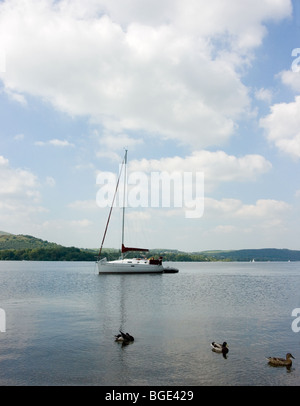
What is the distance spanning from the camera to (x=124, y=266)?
9331 cm

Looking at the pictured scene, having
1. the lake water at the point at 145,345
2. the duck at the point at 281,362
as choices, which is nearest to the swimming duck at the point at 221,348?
the lake water at the point at 145,345

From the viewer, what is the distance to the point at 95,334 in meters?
28.7

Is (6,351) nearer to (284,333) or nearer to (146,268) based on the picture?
(284,333)

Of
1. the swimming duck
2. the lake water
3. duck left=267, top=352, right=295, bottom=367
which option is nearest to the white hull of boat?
the lake water

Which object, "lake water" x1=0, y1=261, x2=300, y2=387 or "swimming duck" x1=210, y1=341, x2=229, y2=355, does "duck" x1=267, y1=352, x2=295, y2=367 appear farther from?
"swimming duck" x1=210, y1=341, x2=229, y2=355

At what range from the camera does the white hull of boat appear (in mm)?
93125

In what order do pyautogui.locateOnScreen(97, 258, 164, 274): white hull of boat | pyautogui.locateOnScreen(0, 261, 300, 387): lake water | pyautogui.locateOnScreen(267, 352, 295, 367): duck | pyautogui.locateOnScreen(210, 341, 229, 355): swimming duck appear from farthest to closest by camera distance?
1. pyautogui.locateOnScreen(97, 258, 164, 274): white hull of boat
2. pyautogui.locateOnScreen(210, 341, 229, 355): swimming duck
3. pyautogui.locateOnScreen(267, 352, 295, 367): duck
4. pyautogui.locateOnScreen(0, 261, 300, 387): lake water

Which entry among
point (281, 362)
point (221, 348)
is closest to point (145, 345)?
point (221, 348)

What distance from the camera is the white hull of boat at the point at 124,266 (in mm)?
93125

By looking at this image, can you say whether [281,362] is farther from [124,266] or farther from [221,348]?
[124,266]

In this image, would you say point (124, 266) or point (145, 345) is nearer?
point (145, 345)

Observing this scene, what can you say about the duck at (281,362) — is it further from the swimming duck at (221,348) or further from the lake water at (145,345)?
the swimming duck at (221,348)

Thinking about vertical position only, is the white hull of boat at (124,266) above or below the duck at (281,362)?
above
